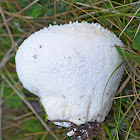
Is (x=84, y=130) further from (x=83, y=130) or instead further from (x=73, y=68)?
(x=73, y=68)

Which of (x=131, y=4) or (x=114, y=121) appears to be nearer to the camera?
(x=131, y=4)

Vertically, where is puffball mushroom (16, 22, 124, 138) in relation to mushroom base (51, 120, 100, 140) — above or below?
above

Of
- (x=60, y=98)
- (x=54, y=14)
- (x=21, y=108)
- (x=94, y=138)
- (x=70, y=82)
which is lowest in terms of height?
(x=94, y=138)

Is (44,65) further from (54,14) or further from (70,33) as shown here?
(54,14)

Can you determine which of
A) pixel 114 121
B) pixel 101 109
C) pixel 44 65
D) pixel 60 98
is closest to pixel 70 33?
pixel 44 65

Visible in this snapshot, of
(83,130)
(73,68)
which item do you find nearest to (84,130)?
(83,130)

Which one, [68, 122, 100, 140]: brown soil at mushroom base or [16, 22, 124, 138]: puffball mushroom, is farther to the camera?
[68, 122, 100, 140]: brown soil at mushroom base
